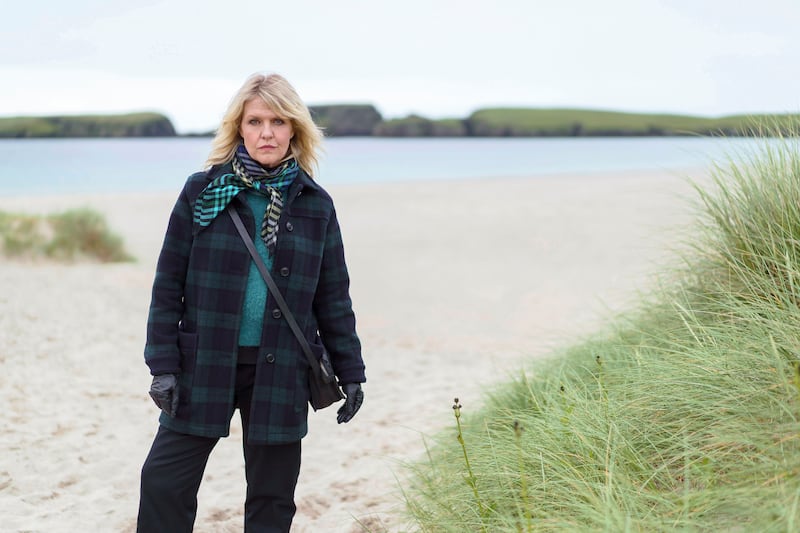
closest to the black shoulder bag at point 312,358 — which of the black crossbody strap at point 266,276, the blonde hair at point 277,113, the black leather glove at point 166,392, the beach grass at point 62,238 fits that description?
the black crossbody strap at point 266,276

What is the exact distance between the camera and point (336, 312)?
3203 millimetres

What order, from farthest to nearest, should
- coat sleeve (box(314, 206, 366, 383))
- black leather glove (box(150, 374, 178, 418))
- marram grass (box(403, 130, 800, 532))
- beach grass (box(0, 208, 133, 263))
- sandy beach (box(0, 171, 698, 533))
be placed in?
beach grass (box(0, 208, 133, 263)) < sandy beach (box(0, 171, 698, 533)) < coat sleeve (box(314, 206, 366, 383)) < black leather glove (box(150, 374, 178, 418)) < marram grass (box(403, 130, 800, 532))

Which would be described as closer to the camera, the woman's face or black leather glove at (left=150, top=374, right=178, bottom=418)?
black leather glove at (left=150, top=374, right=178, bottom=418)

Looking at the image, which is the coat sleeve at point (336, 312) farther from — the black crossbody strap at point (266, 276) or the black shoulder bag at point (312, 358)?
the black crossbody strap at point (266, 276)

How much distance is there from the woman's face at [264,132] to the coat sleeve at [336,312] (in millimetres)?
344

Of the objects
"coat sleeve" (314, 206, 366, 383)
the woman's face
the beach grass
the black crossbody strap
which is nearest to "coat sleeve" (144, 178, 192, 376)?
the black crossbody strap

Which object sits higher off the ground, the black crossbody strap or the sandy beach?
the black crossbody strap

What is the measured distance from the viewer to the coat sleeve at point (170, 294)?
2.93 metres

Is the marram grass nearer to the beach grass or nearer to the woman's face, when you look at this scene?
the woman's face

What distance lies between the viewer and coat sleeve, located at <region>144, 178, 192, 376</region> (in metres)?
2.93

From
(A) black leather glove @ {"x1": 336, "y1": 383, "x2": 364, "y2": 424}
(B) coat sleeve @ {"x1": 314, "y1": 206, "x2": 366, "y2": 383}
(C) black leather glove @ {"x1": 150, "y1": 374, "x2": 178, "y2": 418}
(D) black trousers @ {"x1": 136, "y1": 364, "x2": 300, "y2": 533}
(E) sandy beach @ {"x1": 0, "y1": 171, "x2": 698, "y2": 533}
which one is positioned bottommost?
(E) sandy beach @ {"x1": 0, "y1": 171, "x2": 698, "y2": 533}

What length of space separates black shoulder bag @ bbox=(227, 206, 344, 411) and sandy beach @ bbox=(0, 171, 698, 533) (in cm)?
56

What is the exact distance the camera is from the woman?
9.70 ft

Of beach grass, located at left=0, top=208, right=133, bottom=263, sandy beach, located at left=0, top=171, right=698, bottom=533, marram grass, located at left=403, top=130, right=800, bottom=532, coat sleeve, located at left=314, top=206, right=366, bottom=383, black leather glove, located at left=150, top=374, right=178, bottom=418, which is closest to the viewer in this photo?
marram grass, located at left=403, top=130, right=800, bottom=532
